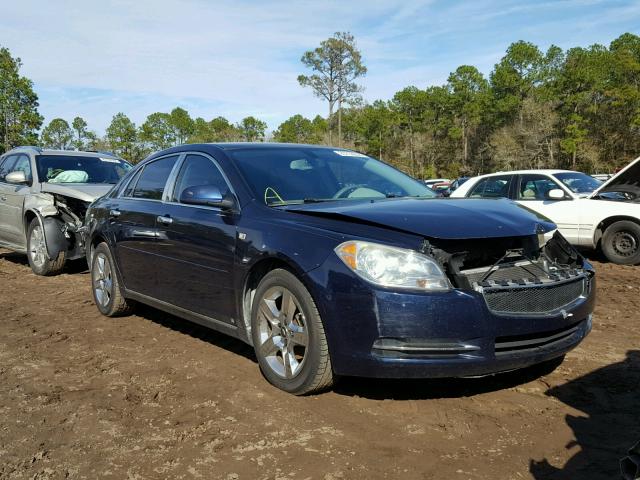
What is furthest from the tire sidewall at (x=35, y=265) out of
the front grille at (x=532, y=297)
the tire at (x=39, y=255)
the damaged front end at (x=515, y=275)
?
the front grille at (x=532, y=297)

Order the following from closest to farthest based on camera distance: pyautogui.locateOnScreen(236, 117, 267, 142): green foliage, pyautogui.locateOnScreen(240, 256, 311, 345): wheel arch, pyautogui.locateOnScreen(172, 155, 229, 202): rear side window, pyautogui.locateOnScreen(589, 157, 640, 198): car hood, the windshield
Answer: pyautogui.locateOnScreen(240, 256, 311, 345): wheel arch
the windshield
pyautogui.locateOnScreen(172, 155, 229, 202): rear side window
pyautogui.locateOnScreen(589, 157, 640, 198): car hood
pyautogui.locateOnScreen(236, 117, 267, 142): green foliage

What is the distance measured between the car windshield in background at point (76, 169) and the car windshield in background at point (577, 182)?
7288 millimetres

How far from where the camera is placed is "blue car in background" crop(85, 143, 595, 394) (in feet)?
10.5

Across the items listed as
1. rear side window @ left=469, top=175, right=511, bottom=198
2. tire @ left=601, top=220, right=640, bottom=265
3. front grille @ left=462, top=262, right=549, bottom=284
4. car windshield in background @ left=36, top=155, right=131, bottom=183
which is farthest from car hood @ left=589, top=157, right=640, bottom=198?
car windshield in background @ left=36, top=155, right=131, bottom=183

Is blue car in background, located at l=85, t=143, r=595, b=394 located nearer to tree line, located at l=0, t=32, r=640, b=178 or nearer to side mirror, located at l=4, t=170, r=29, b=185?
side mirror, located at l=4, t=170, r=29, b=185

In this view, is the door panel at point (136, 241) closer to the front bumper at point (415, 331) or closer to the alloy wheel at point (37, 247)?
the front bumper at point (415, 331)

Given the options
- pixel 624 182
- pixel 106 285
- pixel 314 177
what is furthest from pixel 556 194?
pixel 106 285

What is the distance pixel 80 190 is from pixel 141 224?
348cm

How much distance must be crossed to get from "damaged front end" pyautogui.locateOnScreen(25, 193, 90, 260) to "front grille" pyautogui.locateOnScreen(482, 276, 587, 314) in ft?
21.2

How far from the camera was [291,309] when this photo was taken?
11.8 feet

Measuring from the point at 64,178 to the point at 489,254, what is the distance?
7.23 metres

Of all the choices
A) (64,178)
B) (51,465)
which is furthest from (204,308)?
(64,178)

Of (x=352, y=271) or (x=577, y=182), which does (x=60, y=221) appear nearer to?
(x=352, y=271)

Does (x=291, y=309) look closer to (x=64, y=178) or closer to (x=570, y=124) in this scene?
(x=64, y=178)
